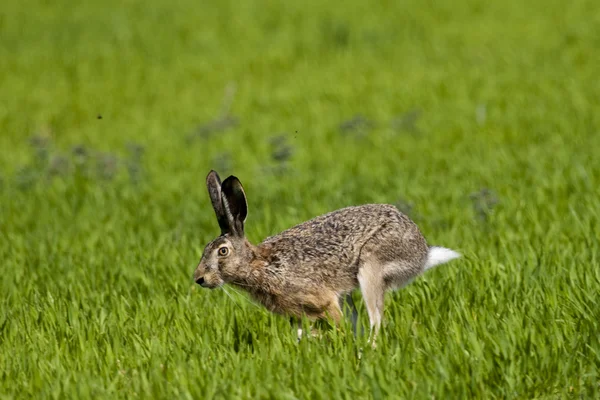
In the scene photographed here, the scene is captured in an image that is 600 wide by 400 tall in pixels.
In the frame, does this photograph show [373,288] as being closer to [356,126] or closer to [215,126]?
[356,126]

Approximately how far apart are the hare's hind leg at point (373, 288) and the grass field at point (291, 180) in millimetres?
102

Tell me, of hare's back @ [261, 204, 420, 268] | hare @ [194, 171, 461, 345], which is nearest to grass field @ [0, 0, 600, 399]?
hare @ [194, 171, 461, 345]

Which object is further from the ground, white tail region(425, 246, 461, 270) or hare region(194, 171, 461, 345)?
hare region(194, 171, 461, 345)

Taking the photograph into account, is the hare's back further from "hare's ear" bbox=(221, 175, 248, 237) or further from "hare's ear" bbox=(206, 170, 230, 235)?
"hare's ear" bbox=(206, 170, 230, 235)

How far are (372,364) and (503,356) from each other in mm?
594

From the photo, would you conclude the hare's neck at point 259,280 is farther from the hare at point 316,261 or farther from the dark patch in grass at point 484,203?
the dark patch in grass at point 484,203

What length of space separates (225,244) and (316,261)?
53cm

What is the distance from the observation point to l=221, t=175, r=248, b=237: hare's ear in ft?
17.2

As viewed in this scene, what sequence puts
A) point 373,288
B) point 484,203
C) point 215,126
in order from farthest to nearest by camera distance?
point 215,126
point 484,203
point 373,288

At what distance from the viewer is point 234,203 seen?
5.40m

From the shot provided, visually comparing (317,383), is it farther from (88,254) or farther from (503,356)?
(88,254)

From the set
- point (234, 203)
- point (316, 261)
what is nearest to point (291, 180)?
point (316, 261)

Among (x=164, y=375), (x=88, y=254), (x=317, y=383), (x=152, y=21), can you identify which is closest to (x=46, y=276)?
(x=88, y=254)

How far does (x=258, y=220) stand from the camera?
834 cm
